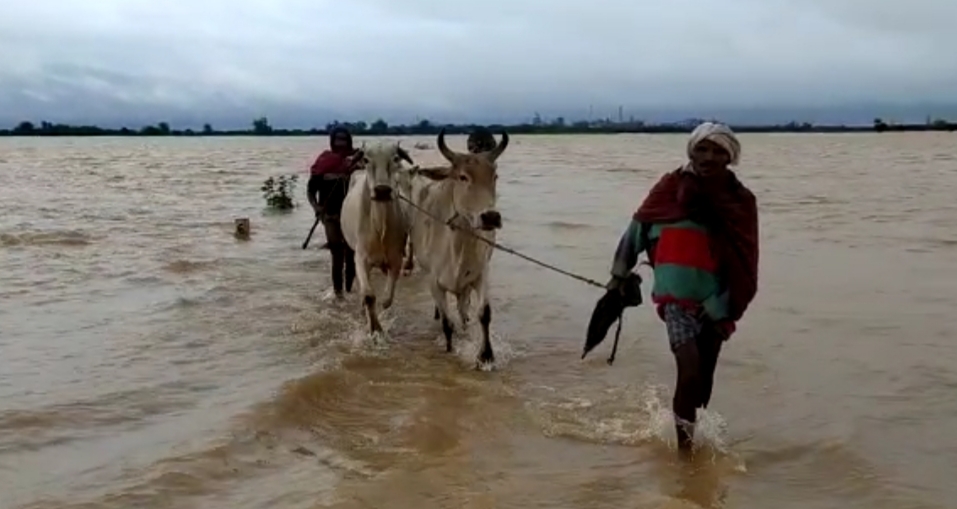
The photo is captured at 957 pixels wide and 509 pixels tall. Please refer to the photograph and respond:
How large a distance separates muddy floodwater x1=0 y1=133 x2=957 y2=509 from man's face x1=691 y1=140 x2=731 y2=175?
65.8 inches

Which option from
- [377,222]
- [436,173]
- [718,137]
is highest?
[718,137]

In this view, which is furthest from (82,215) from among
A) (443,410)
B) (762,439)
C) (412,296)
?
(762,439)

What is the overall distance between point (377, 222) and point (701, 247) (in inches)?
176

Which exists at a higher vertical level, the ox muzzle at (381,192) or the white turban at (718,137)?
the white turban at (718,137)

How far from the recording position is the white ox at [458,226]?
8516 mm

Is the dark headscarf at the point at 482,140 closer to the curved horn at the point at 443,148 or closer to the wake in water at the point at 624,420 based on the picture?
the curved horn at the point at 443,148

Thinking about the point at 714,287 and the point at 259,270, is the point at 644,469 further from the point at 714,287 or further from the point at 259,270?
the point at 259,270

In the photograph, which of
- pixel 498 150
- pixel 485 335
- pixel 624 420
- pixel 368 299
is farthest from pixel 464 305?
pixel 624 420

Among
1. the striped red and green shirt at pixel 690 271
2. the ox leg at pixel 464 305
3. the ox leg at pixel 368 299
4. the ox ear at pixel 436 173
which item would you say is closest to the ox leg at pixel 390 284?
the ox leg at pixel 368 299

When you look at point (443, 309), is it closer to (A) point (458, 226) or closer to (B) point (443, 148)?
(A) point (458, 226)

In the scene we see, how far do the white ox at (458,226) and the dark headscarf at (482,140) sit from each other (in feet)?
1.49

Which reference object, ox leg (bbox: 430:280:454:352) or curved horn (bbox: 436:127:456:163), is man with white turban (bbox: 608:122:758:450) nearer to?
curved horn (bbox: 436:127:456:163)

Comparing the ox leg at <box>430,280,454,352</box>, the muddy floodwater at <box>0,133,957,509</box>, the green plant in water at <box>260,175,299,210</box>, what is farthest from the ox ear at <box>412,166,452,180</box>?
the green plant in water at <box>260,175,299,210</box>

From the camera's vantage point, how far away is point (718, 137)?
584cm
